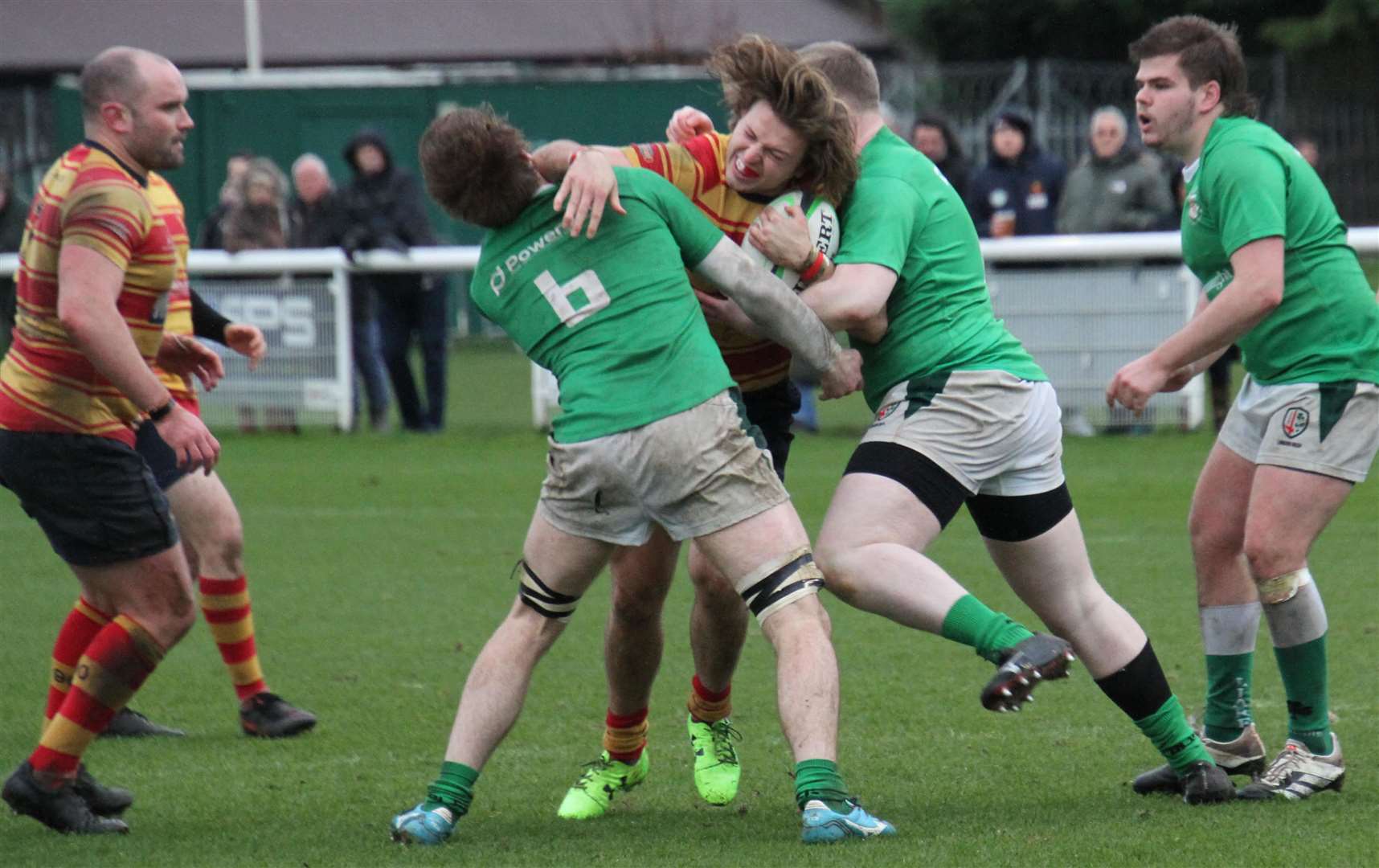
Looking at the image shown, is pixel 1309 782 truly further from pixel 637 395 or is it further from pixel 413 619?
pixel 413 619

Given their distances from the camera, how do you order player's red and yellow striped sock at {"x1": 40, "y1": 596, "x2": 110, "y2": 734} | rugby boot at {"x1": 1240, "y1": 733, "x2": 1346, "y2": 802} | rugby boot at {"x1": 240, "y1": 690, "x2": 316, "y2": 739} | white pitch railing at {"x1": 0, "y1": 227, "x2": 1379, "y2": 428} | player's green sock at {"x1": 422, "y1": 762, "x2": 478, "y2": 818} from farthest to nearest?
white pitch railing at {"x1": 0, "y1": 227, "x2": 1379, "y2": 428} → rugby boot at {"x1": 240, "y1": 690, "x2": 316, "y2": 739} → player's red and yellow striped sock at {"x1": 40, "y1": 596, "x2": 110, "y2": 734} → rugby boot at {"x1": 1240, "y1": 733, "x2": 1346, "y2": 802} → player's green sock at {"x1": 422, "y1": 762, "x2": 478, "y2": 818}

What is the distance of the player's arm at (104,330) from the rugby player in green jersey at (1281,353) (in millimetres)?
2533

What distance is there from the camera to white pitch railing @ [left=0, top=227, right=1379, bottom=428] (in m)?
13.2

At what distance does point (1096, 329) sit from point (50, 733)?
9386 mm

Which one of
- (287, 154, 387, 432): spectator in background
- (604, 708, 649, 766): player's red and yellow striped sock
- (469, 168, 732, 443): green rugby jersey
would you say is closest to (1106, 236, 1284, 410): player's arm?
(469, 168, 732, 443): green rugby jersey

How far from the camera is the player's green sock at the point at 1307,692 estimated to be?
5402mm

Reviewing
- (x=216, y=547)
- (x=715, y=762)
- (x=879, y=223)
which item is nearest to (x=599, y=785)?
(x=715, y=762)

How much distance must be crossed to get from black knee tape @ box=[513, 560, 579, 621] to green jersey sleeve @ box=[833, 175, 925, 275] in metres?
1.12

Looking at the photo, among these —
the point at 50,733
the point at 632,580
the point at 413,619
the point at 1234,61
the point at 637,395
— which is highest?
the point at 1234,61

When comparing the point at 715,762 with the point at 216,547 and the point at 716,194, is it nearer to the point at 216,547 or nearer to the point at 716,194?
the point at 716,194

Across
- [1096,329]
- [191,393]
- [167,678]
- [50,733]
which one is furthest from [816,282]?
[1096,329]

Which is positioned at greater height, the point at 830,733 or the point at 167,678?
the point at 830,733

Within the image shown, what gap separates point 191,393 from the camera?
6934mm

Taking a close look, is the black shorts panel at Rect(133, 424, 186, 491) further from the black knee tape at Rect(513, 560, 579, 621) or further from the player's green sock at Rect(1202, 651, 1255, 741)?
the player's green sock at Rect(1202, 651, 1255, 741)
